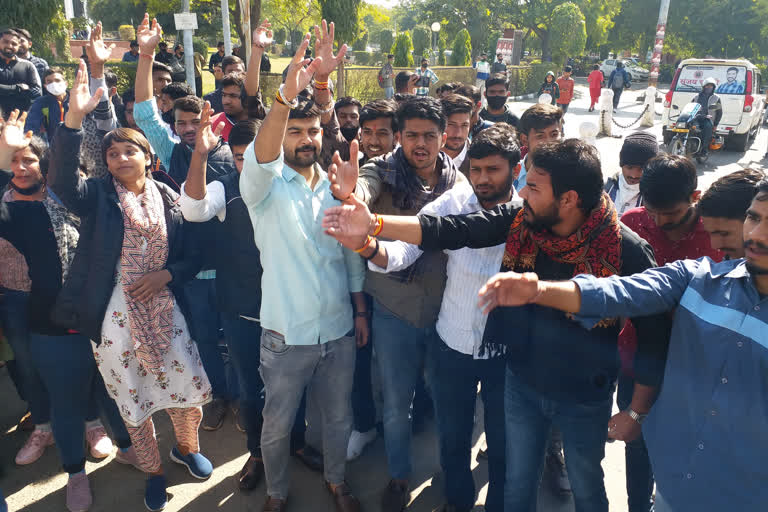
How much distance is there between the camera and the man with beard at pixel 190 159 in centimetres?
348

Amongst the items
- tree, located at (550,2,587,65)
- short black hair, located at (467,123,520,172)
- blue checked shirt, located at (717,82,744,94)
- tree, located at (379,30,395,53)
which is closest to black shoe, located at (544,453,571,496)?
short black hair, located at (467,123,520,172)

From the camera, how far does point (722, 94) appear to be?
43.7 ft

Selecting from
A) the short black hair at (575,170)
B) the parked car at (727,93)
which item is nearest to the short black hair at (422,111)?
the short black hair at (575,170)

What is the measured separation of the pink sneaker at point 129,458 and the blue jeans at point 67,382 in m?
0.29

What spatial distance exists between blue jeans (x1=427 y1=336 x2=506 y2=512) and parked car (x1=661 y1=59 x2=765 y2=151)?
12.3 meters

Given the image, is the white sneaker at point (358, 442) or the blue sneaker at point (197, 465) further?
the white sneaker at point (358, 442)

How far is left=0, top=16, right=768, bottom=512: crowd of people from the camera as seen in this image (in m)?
1.81

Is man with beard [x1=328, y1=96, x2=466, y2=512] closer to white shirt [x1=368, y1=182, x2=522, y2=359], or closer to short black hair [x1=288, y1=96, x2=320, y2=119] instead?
white shirt [x1=368, y1=182, x2=522, y2=359]

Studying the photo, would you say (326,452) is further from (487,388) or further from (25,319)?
(25,319)

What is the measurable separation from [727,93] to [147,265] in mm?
14583

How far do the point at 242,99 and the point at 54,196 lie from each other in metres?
2.04

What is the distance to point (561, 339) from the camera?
2176mm

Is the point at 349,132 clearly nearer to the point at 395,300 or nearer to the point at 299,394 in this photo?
→ the point at 395,300

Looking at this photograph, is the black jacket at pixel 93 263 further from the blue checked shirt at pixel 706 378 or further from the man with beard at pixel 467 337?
the blue checked shirt at pixel 706 378
